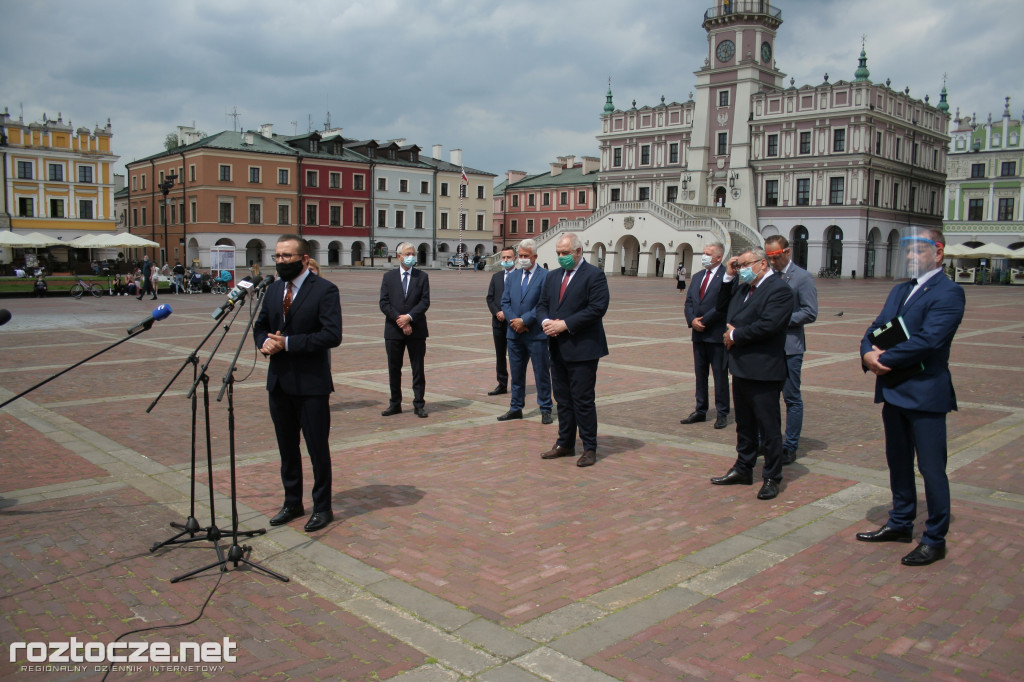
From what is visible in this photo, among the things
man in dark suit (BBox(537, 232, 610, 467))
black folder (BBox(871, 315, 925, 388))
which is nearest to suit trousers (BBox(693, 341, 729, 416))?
man in dark suit (BBox(537, 232, 610, 467))

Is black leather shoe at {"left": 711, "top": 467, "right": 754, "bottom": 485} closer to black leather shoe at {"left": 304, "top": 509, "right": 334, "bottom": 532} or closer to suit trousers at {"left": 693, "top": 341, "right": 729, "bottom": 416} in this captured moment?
suit trousers at {"left": 693, "top": 341, "right": 729, "bottom": 416}

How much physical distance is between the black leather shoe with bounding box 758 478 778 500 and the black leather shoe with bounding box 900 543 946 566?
1355 mm

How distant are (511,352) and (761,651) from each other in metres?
5.98

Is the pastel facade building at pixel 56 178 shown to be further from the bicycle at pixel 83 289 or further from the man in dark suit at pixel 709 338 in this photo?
the man in dark suit at pixel 709 338

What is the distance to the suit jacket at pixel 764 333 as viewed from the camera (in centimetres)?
642

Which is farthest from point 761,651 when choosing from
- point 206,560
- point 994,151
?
point 994,151

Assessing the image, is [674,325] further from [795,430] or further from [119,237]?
[119,237]

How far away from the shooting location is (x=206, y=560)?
507cm

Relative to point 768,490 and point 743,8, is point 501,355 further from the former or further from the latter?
point 743,8

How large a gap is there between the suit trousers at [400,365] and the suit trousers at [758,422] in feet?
13.4

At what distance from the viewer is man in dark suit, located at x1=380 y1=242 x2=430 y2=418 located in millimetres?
9648

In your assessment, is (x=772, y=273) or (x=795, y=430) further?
(x=795, y=430)

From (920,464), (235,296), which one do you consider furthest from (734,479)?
(235,296)

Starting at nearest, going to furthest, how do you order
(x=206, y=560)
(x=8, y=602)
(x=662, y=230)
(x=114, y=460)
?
(x=8, y=602) < (x=206, y=560) < (x=114, y=460) < (x=662, y=230)
